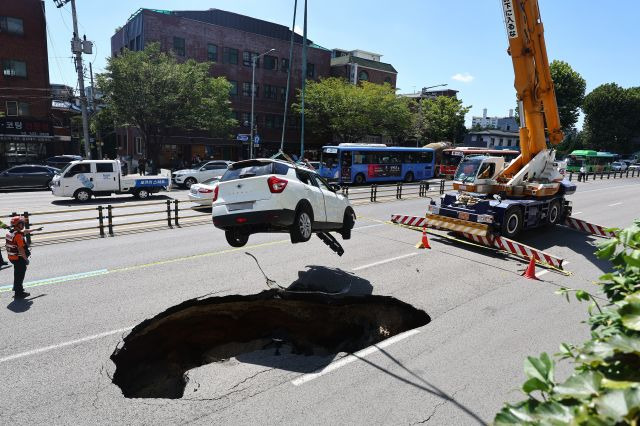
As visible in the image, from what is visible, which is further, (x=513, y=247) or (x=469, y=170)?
(x=469, y=170)

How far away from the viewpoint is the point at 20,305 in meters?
7.80

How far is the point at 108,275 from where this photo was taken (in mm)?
9648

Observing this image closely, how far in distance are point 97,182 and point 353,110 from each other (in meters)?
29.7

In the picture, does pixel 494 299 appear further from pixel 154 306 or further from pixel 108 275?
pixel 108 275

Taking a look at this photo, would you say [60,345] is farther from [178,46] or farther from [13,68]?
[178,46]

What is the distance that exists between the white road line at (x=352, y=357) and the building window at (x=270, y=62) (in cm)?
4889

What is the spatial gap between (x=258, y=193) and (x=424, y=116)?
52545mm

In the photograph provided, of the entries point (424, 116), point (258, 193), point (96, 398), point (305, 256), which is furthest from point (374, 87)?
point (96, 398)

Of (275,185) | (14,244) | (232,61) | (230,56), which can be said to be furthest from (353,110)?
(14,244)

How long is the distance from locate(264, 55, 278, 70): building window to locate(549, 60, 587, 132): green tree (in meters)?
36.9

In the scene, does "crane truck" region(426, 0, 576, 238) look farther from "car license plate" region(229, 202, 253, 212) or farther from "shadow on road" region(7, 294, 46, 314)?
"shadow on road" region(7, 294, 46, 314)

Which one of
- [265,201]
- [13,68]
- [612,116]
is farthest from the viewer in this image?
[612,116]

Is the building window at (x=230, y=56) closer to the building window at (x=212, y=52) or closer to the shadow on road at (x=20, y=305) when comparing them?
the building window at (x=212, y=52)

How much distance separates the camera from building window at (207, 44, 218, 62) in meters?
46.6
